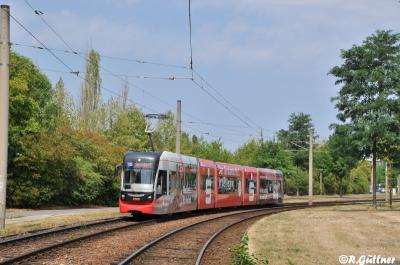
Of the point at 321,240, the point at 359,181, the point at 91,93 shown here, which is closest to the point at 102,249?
the point at 321,240

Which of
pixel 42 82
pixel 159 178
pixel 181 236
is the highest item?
pixel 42 82

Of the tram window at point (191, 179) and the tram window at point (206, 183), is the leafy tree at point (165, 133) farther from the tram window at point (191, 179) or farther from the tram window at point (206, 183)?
the tram window at point (191, 179)

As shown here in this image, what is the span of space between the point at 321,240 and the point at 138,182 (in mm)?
10380

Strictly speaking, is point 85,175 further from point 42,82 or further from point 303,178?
point 303,178

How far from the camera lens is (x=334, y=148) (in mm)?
36969

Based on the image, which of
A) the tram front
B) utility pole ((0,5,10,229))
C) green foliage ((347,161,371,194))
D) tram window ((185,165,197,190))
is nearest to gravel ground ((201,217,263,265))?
the tram front

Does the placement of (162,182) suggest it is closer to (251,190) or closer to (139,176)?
(139,176)

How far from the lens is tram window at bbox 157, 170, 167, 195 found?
→ 1043 inches

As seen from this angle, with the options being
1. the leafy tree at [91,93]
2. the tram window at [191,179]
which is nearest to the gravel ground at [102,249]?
the tram window at [191,179]

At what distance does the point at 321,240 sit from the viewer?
59.7 ft

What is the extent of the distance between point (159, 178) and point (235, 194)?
47.3 feet

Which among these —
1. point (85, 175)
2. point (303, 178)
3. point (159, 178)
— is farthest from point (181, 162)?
point (303, 178)

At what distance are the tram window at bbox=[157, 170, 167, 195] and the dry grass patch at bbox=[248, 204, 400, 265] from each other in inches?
187

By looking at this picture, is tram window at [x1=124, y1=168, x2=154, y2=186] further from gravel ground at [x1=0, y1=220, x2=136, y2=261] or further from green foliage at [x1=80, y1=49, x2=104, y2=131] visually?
green foliage at [x1=80, y1=49, x2=104, y2=131]
